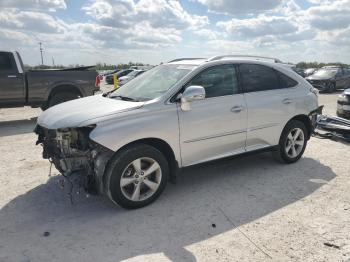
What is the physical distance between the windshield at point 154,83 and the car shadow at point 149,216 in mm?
1321

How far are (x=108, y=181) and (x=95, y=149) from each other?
0.39 m

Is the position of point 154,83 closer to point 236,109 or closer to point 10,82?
point 236,109

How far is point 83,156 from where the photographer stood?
4.00 meters

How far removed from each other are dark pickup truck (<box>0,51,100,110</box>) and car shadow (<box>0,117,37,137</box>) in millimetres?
585

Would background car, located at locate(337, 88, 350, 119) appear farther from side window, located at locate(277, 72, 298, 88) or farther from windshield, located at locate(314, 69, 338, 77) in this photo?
windshield, located at locate(314, 69, 338, 77)

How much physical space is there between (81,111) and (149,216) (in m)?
1.49

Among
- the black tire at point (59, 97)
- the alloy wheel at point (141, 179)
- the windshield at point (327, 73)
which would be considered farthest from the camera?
the windshield at point (327, 73)

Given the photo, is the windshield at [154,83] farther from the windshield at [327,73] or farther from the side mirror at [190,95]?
the windshield at [327,73]

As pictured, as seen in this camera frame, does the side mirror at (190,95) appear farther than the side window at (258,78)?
No

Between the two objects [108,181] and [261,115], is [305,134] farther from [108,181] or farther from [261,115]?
[108,181]

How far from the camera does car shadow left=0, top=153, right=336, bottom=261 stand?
3346 millimetres

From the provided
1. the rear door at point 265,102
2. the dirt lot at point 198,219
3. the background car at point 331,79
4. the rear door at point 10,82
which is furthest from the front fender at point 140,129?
the background car at point 331,79

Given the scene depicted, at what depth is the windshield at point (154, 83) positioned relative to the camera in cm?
450

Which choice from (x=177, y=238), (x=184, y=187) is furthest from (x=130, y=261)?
(x=184, y=187)
